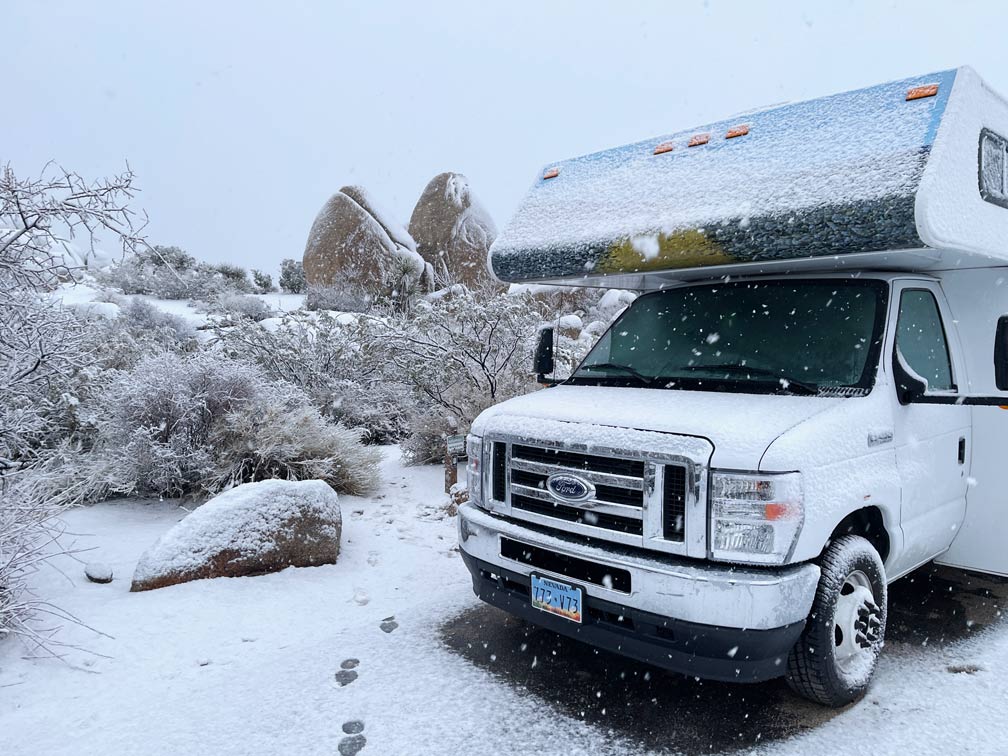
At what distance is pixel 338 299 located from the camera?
2108 centimetres

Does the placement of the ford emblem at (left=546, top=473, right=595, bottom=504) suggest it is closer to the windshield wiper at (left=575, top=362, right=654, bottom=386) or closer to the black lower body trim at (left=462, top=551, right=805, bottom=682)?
the black lower body trim at (left=462, top=551, right=805, bottom=682)

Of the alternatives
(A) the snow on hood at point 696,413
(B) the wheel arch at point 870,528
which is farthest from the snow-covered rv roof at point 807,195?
(B) the wheel arch at point 870,528

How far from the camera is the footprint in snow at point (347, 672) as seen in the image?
149 inches

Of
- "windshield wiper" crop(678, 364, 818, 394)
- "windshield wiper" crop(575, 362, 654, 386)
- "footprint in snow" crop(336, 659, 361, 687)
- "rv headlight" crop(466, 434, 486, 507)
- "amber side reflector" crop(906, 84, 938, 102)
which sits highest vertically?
"amber side reflector" crop(906, 84, 938, 102)

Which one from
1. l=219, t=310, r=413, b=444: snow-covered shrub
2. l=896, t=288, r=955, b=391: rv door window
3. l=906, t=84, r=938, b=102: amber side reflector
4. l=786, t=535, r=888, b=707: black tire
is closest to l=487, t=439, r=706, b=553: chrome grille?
l=786, t=535, r=888, b=707: black tire

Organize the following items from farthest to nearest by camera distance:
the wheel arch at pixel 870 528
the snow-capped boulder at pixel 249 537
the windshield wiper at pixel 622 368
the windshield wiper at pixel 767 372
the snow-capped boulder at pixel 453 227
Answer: the snow-capped boulder at pixel 453 227
the snow-capped boulder at pixel 249 537
the windshield wiper at pixel 622 368
the windshield wiper at pixel 767 372
the wheel arch at pixel 870 528

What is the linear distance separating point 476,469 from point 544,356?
1.45 meters

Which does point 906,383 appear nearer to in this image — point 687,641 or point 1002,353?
point 1002,353

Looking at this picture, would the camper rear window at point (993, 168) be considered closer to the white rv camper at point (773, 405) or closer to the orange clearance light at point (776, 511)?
the white rv camper at point (773, 405)

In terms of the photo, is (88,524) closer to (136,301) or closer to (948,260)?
(948,260)

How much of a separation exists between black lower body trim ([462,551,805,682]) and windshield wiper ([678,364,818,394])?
1.18 meters

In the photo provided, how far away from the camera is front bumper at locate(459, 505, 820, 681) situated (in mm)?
2961

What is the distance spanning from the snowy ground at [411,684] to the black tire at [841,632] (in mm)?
158

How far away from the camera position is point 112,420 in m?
7.06
